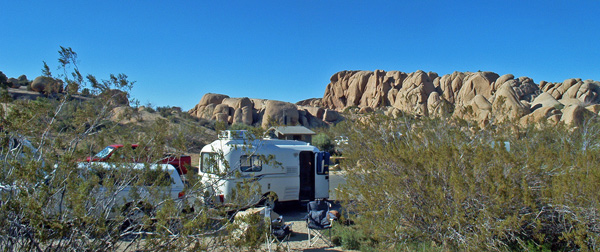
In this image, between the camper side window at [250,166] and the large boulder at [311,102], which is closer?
the camper side window at [250,166]

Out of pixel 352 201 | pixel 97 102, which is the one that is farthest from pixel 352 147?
pixel 97 102

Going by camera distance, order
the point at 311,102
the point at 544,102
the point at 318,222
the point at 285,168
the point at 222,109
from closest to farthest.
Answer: the point at 318,222 → the point at 285,168 → the point at 544,102 → the point at 222,109 → the point at 311,102

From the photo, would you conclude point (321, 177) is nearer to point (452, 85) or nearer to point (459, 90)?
point (459, 90)

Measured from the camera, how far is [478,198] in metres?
5.36

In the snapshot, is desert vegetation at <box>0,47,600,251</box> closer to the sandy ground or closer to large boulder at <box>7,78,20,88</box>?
the sandy ground

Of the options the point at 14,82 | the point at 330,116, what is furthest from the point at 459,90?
the point at 14,82

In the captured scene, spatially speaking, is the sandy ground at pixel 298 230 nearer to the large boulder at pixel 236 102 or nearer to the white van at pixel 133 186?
the white van at pixel 133 186

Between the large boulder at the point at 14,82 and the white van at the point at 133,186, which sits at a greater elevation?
the large boulder at the point at 14,82

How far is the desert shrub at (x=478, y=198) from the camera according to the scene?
16.6 feet

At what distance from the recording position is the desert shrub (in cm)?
507

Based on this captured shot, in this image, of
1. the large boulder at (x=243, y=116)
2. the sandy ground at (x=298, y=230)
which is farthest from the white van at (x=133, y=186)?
the large boulder at (x=243, y=116)

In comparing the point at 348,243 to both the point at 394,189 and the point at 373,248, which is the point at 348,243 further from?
the point at 394,189

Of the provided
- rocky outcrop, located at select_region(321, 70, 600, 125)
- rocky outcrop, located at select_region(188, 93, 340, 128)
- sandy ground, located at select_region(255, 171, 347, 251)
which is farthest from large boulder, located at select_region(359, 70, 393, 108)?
sandy ground, located at select_region(255, 171, 347, 251)

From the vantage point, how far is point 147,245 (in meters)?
3.60
